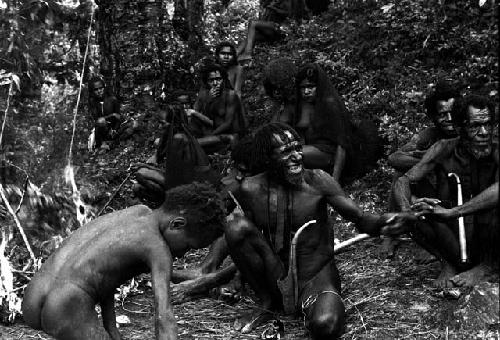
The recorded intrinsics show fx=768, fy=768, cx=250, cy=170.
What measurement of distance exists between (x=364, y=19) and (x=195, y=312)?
624 centimetres

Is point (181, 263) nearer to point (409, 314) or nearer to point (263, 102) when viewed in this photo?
point (409, 314)

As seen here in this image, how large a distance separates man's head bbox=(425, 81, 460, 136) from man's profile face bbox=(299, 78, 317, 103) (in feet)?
5.42

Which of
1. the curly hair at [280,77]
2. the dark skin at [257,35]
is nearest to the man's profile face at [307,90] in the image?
the curly hair at [280,77]

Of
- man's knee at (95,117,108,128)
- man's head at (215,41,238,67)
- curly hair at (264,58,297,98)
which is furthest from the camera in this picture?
man's knee at (95,117,108,128)

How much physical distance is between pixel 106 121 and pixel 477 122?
7.49 m

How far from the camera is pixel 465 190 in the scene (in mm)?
5379

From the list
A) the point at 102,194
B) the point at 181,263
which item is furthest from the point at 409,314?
the point at 102,194

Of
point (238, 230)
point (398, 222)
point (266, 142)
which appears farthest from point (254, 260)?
point (398, 222)

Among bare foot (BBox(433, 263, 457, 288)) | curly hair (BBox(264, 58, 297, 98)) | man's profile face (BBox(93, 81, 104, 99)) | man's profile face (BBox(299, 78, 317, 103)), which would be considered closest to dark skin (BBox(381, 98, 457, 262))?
bare foot (BBox(433, 263, 457, 288))

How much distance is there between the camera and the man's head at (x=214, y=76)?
917 cm

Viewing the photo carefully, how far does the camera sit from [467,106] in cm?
505

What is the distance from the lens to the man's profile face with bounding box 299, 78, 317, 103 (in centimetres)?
752

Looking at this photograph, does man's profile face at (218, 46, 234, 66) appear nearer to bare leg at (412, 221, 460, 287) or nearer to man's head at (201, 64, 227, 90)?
man's head at (201, 64, 227, 90)

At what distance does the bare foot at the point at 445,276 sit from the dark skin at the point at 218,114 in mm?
3998
